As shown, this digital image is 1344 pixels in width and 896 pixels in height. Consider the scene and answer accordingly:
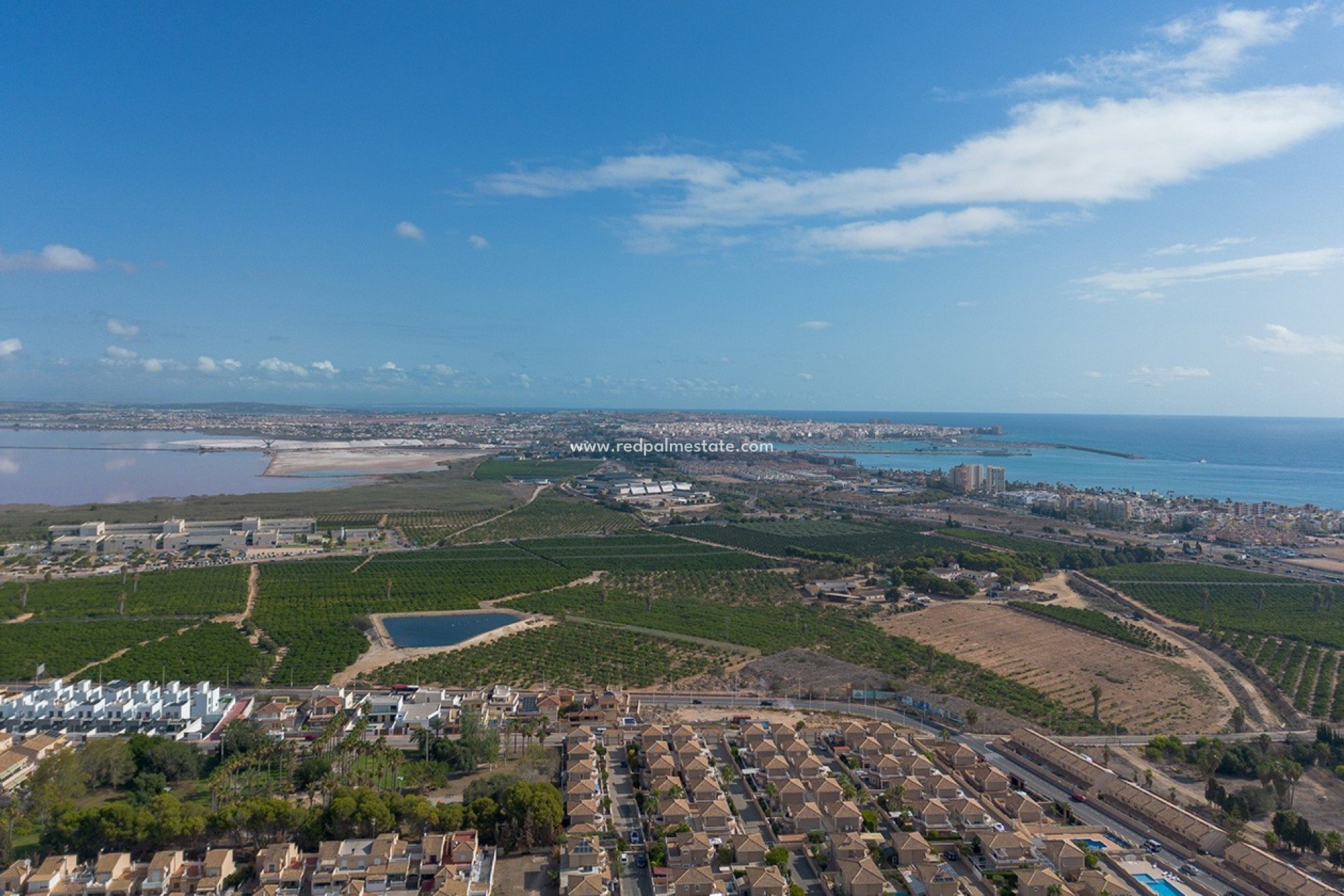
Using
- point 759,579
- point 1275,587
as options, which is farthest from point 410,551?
point 1275,587

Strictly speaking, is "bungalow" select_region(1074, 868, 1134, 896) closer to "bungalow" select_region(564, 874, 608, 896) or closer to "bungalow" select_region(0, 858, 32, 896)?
"bungalow" select_region(564, 874, 608, 896)

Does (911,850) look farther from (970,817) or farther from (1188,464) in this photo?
(1188,464)

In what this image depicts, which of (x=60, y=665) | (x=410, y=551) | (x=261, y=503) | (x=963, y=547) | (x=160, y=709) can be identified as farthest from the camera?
(x=261, y=503)

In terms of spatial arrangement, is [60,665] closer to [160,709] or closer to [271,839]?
[160,709]

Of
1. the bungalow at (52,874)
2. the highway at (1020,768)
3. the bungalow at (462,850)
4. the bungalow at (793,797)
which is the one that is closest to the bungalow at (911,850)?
the bungalow at (793,797)

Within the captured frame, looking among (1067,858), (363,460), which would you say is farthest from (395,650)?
(363,460)

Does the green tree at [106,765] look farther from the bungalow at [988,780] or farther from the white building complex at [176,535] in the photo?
the white building complex at [176,535]
